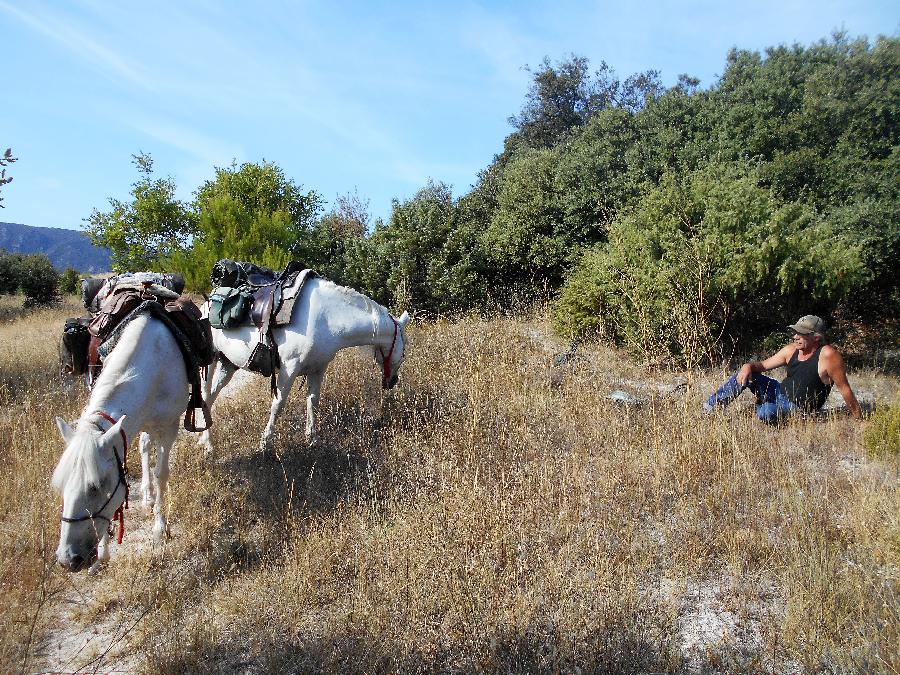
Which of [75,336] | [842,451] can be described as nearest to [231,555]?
[75,336]

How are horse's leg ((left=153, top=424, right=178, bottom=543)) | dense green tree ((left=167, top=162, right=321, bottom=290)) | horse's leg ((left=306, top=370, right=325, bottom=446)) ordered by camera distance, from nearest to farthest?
horse's leg ((left=153, top=424, right=178, bottom=543)), horse's leg ((left=306, top=370, right=325, bottom=446)), dense green tree ((left=167, top=162, right=321, bottom=290))

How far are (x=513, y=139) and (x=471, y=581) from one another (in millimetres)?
23226

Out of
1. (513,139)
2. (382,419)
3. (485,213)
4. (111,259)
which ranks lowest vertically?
(382,419)

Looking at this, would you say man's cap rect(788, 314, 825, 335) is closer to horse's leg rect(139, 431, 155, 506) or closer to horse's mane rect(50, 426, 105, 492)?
horse's mane rect(50, 426, 105, 492)

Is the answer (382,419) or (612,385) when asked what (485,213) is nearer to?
(612,385)

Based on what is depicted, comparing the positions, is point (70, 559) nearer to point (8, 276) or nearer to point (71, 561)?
point (71, 561)

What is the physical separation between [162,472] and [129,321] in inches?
44.4

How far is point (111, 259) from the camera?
1347 cm

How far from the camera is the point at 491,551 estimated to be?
3.17m

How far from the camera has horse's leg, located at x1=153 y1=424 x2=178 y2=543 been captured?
3.79 meters

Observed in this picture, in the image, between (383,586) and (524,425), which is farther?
(524,425)

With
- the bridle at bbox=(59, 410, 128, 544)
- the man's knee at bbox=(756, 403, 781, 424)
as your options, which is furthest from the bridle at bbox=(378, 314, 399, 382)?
the man's knee at bbox=(756, 403, 781, 424)

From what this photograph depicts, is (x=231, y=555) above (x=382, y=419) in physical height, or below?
below

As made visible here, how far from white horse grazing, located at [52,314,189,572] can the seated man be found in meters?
4.66
